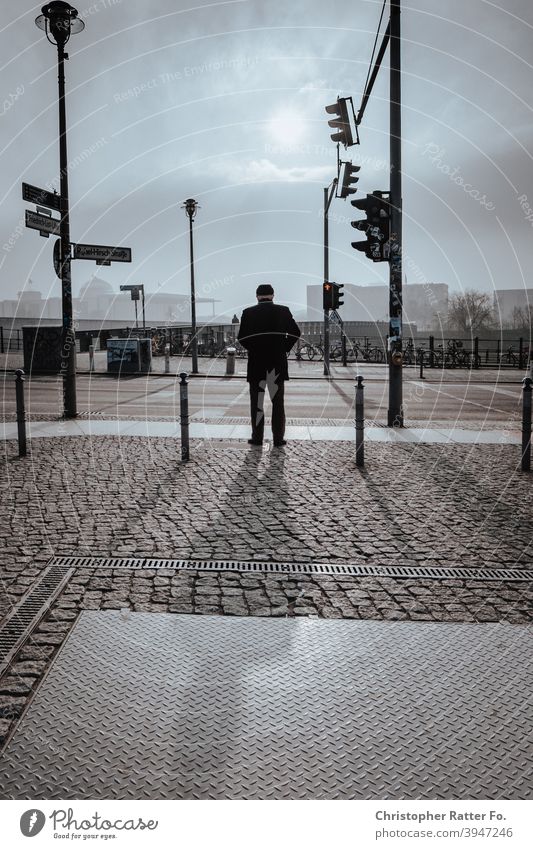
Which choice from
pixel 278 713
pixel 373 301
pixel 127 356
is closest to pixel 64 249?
pixel 278 713

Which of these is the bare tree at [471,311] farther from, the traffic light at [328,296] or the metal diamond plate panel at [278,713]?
the metal diamond plate panel at [278,713]

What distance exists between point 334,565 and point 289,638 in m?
1.21

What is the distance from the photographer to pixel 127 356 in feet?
77.7

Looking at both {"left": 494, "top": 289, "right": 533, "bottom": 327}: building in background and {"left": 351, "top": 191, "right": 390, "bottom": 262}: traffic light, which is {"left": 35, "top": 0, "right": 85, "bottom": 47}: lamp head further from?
{"left": 494, "top": 289, "right": 533, "bottom": 327}: building in background

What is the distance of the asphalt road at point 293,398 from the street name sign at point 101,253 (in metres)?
2.82

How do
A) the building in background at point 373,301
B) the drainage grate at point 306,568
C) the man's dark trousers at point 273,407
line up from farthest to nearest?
the building in background at point 373,301 < the man's dark trousers at point 273,407 < the drainage grate at point 306,568

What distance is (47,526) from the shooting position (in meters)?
5.47

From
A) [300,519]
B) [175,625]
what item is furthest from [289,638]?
[300,519]

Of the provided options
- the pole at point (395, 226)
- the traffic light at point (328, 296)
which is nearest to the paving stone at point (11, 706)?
the pole at point (395, 226)

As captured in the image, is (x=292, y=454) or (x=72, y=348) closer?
(x=292, y=454)

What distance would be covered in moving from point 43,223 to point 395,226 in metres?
5.63
